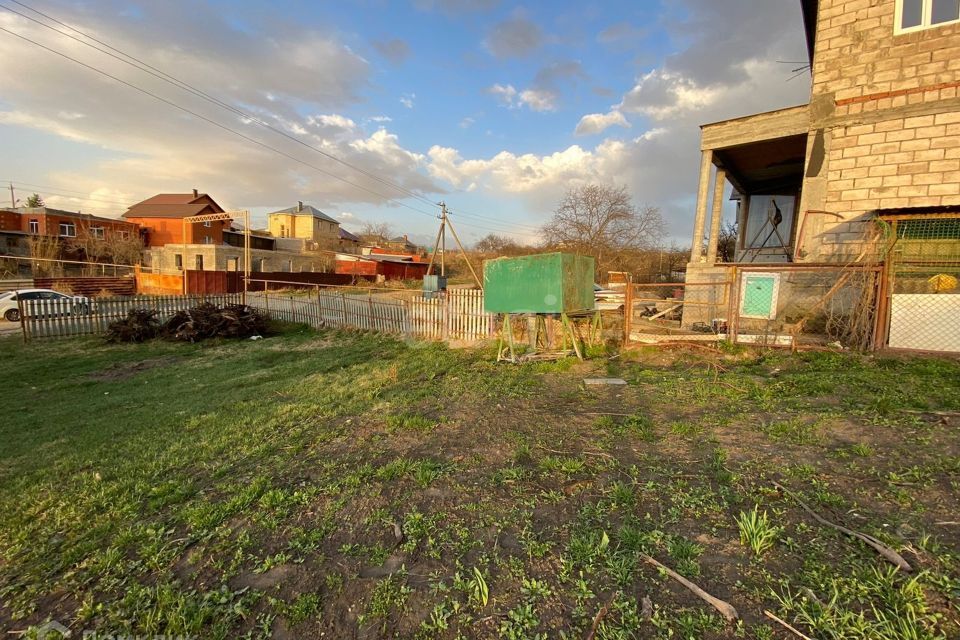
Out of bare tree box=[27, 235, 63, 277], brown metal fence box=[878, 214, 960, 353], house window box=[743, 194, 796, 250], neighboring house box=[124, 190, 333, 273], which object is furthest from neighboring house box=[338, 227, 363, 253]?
brown metal fence box=[878, 214, 960, 353]

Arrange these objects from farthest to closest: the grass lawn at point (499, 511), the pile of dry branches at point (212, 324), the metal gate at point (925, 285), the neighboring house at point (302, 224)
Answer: the neighboring house at point (302, 224) < the pile of dry branches at point (212, 324) < the metal gate at point (925, 285) < the grass lawn at point (499, 511)

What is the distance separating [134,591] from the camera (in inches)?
89.2

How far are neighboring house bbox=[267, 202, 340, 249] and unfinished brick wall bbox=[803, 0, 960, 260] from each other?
212 feet

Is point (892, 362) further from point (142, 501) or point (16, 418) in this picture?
point (16, 418)

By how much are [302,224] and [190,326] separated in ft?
199

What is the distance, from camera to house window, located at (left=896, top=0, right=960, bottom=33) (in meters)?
7.91

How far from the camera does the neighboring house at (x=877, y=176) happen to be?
22.6ft

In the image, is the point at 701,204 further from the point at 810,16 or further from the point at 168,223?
the point at 168,223

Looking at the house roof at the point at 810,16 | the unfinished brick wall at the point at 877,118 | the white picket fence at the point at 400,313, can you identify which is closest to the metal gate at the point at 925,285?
the unfinished brick wall at the point at 877,118

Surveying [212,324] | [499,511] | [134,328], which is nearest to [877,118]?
[499,511]

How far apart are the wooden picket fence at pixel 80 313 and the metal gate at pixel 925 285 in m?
19.8

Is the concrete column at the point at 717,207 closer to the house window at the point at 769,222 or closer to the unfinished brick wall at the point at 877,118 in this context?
the unfinished brick wall at the point at 877,118

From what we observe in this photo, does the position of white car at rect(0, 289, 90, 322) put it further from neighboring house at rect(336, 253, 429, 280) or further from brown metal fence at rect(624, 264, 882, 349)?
neighboring house at rect(336, 253, 429, 280)

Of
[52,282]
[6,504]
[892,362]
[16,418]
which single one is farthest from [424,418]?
[52,282]
